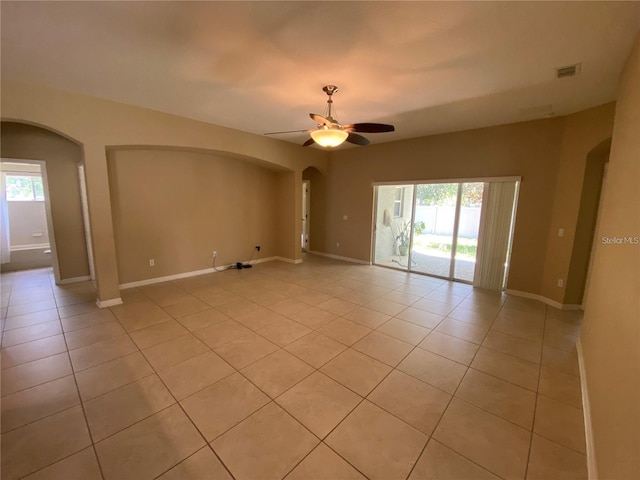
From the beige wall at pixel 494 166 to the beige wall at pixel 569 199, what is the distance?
89 millimetres

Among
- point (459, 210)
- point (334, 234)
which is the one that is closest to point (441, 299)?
point (459, 210)

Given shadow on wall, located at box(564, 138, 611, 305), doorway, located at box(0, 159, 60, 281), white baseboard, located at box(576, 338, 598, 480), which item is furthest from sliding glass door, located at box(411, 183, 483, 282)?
doorway, located at box(0, 159, 60, 281)

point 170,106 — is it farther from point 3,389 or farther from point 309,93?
point 3,389

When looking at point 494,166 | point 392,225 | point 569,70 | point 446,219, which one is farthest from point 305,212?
point 569,70

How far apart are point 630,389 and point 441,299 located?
121 inches

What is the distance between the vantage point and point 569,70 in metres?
2.51

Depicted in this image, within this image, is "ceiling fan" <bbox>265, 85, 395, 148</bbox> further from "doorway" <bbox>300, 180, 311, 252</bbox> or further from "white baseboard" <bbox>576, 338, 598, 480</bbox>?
"doorway" <bbox>300, 180, 311, 252</bbox>

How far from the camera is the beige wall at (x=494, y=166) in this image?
13.2ft

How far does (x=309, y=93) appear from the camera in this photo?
10.4 feet

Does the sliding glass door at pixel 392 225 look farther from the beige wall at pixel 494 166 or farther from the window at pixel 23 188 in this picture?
the window at pixel 23 188

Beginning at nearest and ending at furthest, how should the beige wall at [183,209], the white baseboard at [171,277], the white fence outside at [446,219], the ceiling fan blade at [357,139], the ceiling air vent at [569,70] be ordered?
the ceiling air vent at [569,70] < the ceiling fan blade at [357,139] < the beige wall at [183,209] < the white baseboard at [171,277] < the white fence outside at [446,219]

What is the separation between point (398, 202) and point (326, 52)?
4.86m

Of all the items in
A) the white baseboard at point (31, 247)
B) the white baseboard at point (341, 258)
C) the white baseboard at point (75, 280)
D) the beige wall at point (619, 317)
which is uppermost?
the beige wall at point (619, 317)

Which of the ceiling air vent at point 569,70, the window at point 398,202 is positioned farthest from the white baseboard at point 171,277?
the ceiling air vent at point 569,70
